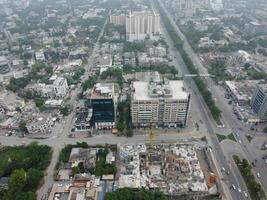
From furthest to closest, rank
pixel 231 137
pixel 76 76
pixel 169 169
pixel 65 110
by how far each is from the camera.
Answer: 1. pixel 76 76
2. pixel 65 110
3. pixel 231 137
4. pixel 169 169

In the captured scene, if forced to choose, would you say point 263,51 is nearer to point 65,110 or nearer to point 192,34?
point 192,34

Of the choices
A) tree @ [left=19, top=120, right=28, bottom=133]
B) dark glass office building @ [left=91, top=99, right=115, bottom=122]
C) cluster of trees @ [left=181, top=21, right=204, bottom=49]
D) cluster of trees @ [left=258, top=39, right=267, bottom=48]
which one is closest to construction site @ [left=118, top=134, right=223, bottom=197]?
dark glass office building @ [left=91, top=99, right=115, bottom=122]

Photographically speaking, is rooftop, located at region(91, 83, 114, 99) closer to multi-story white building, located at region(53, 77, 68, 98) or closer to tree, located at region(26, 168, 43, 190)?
multi-story white building, located at region(53, 77, 68, 98)

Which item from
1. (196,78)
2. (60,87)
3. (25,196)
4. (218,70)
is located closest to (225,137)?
(196,78)

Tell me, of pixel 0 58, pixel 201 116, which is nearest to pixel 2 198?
pixel 201 116

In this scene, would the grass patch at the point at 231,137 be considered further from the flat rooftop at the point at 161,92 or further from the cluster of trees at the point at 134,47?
the cluster of trees at the point at 134,47
